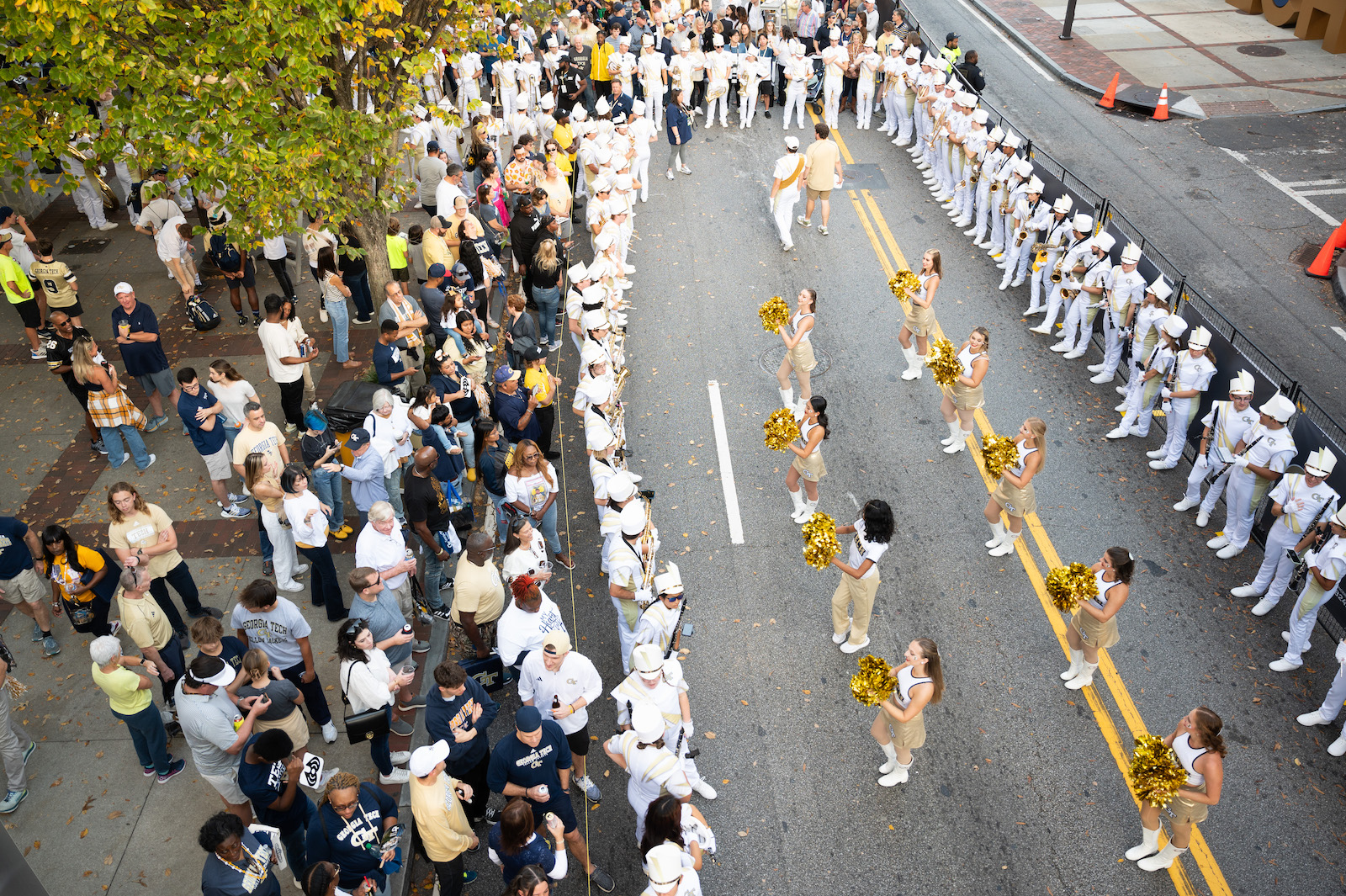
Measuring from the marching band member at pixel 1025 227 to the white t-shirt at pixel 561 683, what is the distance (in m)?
10.6

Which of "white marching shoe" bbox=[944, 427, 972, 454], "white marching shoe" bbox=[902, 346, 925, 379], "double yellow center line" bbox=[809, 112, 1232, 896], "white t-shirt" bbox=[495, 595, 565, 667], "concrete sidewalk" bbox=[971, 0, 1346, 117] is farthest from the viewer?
"concrete sidewalk" bbox=[971, 0, 1346, 117]

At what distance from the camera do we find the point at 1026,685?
8.77 meters

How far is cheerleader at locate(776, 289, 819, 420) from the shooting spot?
36.9 feet

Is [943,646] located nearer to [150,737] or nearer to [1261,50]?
A: [150,737]

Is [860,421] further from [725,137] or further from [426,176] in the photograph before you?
[725,137]

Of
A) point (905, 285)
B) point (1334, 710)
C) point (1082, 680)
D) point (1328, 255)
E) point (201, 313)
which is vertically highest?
point (905, 285)

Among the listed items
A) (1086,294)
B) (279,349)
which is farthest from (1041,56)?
(279,349)

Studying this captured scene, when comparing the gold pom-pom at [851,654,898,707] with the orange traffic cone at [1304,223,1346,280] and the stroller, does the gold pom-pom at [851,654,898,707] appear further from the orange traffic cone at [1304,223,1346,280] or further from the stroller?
the stroller

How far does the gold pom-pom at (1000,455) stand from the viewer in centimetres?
954

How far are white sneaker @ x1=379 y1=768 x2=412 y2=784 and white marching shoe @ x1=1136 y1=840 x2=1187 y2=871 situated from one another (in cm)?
593

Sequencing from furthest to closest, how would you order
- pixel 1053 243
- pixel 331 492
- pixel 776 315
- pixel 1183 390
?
pixel 1053 243 < pixel 776 315 < pixel 1183 390 < pixel 331 492

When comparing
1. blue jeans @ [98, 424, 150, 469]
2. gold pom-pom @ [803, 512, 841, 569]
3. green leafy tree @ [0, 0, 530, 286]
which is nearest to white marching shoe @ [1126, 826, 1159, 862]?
gold pom-pom @ [803, 512, 841, 569]

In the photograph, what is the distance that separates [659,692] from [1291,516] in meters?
6.49

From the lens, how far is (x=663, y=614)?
757cm
